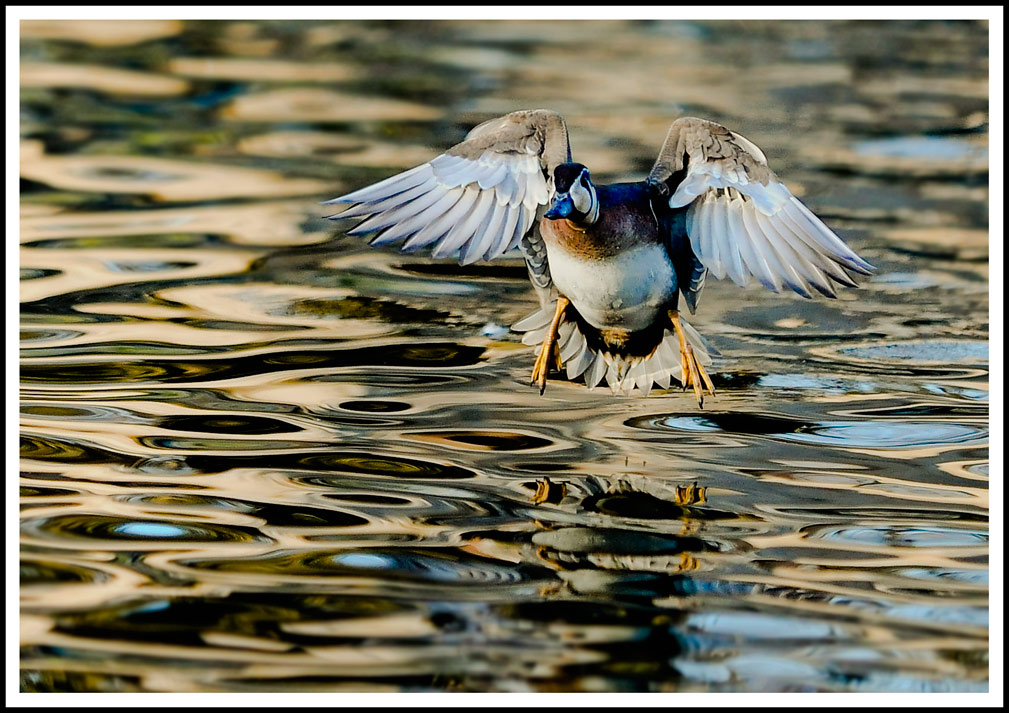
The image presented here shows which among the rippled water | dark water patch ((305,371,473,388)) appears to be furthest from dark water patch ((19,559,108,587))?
dark water patch ((305,371,473,388))

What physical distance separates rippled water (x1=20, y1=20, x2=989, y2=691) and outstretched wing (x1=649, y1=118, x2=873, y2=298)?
2.26ft

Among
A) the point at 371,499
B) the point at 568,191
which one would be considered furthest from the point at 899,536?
the point at 371,499

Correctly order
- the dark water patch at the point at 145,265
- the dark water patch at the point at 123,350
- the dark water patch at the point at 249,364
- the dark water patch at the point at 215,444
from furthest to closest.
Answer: the dark water patch at the point at 145,265 → the dark water patch at the point at 123,350 → the dark water patch at the point at 249,364 → the dark water patch at the point at 215,444

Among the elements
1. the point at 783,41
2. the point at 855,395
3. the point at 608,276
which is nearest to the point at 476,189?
the point at 608,276

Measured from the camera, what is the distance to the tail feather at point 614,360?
5.38m

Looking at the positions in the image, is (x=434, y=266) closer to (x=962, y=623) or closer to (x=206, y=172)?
(x=206, y=172)

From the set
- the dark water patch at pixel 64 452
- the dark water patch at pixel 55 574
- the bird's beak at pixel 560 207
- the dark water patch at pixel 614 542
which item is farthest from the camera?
the dark water patch at pixel 64 452

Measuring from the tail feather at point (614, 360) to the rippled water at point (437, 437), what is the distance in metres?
0.09

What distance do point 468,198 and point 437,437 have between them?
3.03 ft

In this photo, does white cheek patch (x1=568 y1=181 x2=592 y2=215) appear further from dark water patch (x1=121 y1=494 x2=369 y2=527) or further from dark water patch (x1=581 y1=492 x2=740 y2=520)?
dark water patch (x1=121 y1=494 x2=369 y2=527)

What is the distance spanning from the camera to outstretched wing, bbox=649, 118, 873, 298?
4.64 m

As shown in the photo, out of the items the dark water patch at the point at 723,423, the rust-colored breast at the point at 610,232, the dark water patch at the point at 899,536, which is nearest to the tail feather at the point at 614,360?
the dark water patch at the point at 723,423

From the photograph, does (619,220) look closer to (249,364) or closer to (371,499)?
(371,499)

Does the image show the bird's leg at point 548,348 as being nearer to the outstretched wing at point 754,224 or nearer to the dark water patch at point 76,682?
the outstretched wing at point 754,224
